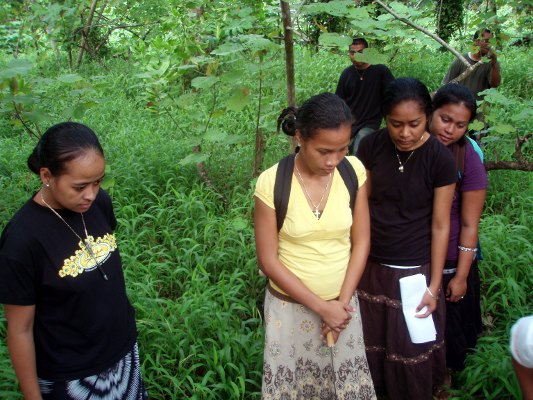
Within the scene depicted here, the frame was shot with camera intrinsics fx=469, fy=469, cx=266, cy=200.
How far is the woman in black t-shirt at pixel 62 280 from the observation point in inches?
53.3

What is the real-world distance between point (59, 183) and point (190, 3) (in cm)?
286

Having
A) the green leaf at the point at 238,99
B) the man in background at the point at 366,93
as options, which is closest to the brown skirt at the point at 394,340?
the green leaf at the point at 238,99

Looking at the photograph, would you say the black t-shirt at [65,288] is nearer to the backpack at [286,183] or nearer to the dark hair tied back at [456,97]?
the backpack at [286,183]

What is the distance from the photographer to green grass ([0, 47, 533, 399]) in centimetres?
237

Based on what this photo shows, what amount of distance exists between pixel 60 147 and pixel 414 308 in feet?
5.02

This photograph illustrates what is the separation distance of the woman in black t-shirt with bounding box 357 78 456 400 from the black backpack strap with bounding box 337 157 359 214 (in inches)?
9.9

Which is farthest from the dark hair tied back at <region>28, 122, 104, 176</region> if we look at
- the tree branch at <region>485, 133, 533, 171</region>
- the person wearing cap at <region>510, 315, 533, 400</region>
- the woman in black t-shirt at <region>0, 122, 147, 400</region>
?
the tree branch at <region>485, 133, 533, 171</region>

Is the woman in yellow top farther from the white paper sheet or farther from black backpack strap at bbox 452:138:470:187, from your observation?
black backpack strap at bbox 452:138:470:187

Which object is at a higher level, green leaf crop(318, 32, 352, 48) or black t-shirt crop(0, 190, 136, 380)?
green leaf crop(318, 32, 352, 48)

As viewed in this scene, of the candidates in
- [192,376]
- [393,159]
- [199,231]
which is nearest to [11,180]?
[199,231]

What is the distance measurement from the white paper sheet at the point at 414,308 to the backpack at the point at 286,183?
48 centimetres

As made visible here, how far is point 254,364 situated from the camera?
244cm

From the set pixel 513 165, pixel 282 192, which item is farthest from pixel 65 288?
pixel 513 165

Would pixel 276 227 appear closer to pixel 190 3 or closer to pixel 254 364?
pixel 254 364
